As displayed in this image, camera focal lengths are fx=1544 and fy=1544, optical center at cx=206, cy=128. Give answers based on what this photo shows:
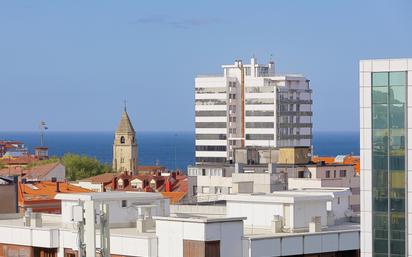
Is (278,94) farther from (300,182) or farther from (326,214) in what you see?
(326,214)

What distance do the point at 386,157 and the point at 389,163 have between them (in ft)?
0.70

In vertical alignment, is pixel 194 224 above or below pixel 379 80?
below

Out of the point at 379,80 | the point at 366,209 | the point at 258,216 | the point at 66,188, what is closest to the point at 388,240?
the point at 366,209

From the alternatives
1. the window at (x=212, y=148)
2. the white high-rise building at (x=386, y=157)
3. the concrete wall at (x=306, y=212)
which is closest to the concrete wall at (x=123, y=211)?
the concrete wall at (x=306, y=212)

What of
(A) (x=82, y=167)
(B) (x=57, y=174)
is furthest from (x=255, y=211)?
(A) (x=82, y=167)

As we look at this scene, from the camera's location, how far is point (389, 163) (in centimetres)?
4588

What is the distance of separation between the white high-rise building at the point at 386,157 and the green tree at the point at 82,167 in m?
137

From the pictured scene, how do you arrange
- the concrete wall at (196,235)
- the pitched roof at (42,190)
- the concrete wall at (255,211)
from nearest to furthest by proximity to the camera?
the concrete wall at (196,235), the concrete wall at (255,211), the pitched roof at (42,190)

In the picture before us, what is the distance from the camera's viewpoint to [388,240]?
45656mm

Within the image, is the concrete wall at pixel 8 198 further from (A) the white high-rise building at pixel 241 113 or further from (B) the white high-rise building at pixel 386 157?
(A) the white high-rise building at pixel 241 113

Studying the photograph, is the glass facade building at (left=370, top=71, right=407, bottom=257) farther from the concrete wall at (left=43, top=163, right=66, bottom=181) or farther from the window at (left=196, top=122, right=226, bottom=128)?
the window at (left=196, top=122, right=226, bottom=128)

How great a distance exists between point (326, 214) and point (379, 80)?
466 inches

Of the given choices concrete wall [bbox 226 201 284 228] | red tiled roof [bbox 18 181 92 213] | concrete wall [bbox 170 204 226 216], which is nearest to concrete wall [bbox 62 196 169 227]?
concrete wall [bbox 226 201 284 228]

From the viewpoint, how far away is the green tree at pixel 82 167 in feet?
605
